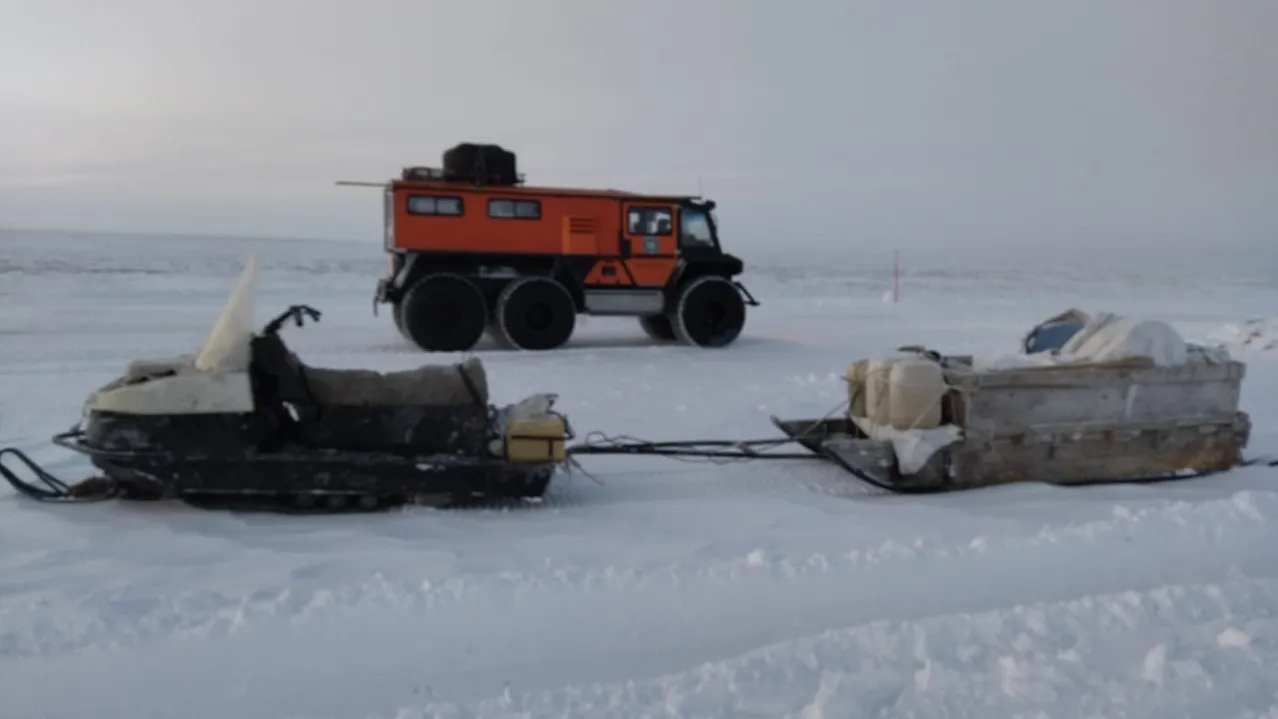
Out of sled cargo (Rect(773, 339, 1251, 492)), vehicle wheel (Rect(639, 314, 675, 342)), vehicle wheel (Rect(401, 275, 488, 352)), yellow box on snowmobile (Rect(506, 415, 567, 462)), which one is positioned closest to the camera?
yellow box on snowmobile (Rect(506, 415, 567, 462))

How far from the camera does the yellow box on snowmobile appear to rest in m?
4.97

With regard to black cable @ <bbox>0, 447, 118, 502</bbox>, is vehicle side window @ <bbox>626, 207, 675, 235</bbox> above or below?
above

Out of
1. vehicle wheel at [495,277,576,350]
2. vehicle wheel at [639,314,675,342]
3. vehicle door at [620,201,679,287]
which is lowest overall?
vehicle wheel at [639,314,675,342]

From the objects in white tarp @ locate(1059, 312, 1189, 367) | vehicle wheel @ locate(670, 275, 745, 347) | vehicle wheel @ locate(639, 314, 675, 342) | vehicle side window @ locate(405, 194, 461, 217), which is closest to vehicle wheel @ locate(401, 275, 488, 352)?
vehicle side window @ locate(405, 194, 461, 217)

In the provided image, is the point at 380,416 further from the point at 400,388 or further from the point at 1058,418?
the point at 1058,418

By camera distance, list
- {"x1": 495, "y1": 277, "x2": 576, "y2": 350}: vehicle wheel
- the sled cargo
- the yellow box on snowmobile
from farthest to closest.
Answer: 1. {"x1": 495, "y1": 277, "x2": 576, "y2": 350}: vehicle wheel
2. the sled cargo
3. the yellow box on snowmobile

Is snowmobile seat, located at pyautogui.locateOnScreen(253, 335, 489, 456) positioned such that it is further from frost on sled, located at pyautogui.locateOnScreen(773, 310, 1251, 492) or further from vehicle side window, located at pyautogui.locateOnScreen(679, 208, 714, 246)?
vehicle side window, located at pyautogui.locateOnScreen(679, 208, 714, 246)

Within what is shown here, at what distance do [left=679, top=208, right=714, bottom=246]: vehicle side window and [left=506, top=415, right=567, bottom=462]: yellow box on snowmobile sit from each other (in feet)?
27.0

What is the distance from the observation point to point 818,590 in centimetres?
393

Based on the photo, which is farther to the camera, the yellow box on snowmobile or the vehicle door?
the vehicle door

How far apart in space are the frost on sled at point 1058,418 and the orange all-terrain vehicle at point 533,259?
713 cm

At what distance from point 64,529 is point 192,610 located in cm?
140

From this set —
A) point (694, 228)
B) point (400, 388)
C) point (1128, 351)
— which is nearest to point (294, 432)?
point (400, 388)

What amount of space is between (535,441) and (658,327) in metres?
9.43
